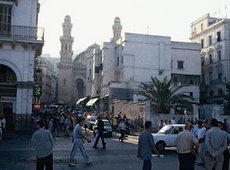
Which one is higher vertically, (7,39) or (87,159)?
(7,39)

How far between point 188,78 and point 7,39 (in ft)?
104

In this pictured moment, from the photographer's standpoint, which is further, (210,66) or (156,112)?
(210,66)

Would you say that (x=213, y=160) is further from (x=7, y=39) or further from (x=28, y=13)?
(x=28, y=13)

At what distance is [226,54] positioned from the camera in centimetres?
4322

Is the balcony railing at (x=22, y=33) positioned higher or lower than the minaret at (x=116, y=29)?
lower

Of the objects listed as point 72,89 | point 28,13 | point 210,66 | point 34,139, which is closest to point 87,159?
point 34,139

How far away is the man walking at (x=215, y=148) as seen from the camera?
23.4ft

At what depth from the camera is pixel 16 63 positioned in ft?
74.7

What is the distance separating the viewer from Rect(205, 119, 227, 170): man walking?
7133 millimetres

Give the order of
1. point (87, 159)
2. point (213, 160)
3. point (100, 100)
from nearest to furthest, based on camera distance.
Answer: point (213, 160) < point (87, 159) < point (100, 100)

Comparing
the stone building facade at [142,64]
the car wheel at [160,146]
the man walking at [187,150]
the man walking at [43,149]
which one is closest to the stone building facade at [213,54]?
the stone building facade at [142,64]

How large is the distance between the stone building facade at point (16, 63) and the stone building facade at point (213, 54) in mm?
29003

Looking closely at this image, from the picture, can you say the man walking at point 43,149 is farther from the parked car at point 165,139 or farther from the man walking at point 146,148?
the parked car at point 165,139

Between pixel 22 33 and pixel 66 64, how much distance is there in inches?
2075
